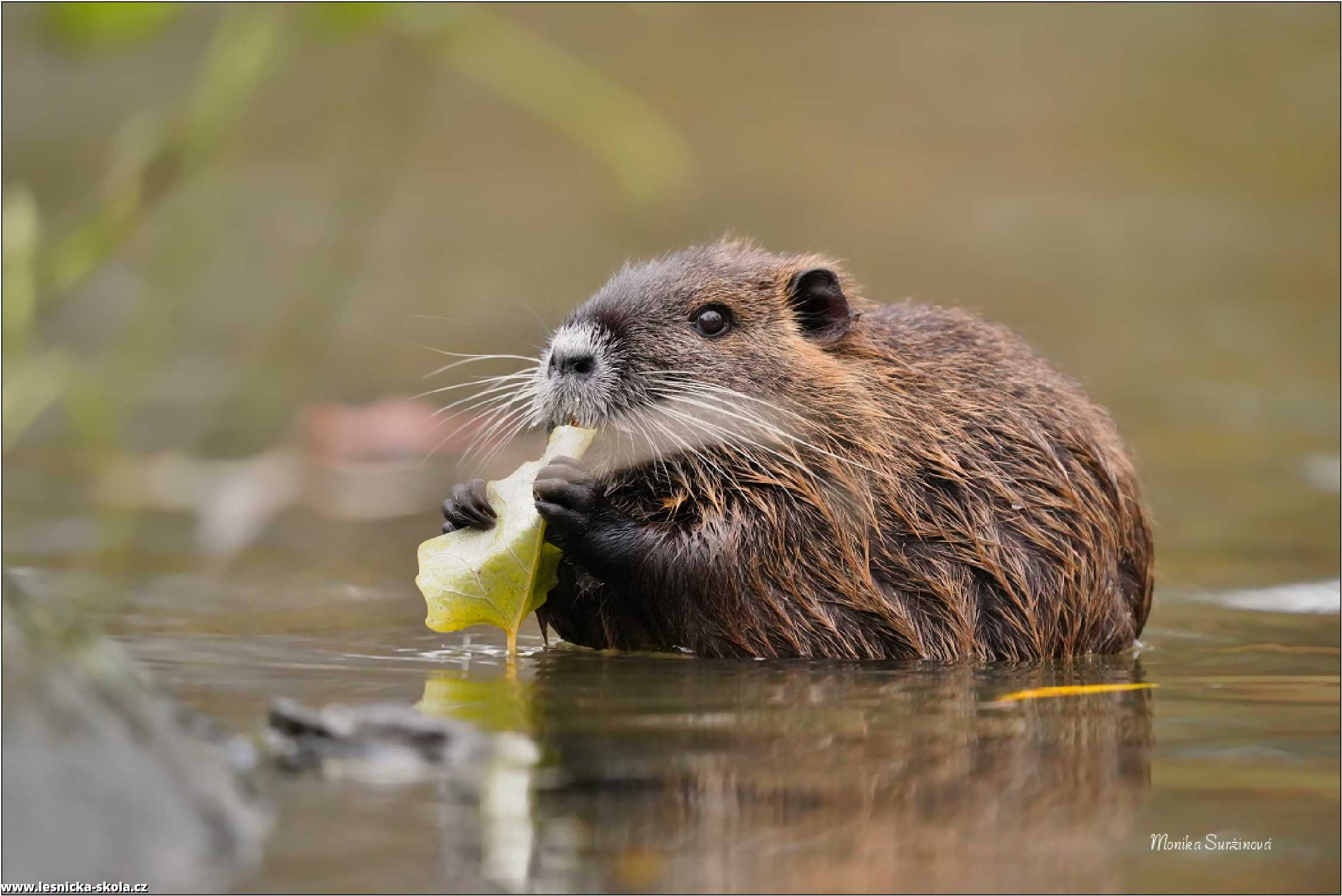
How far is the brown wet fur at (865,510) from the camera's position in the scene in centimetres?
406

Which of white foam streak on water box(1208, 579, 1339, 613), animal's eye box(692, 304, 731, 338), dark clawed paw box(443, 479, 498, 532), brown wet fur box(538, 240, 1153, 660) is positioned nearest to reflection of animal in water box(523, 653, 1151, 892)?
brown wet fur box(538, 240, 1153, 660)

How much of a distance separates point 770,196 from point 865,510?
681 centimetres

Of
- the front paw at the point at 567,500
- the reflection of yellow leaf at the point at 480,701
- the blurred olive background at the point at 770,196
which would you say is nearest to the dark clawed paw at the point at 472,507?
the front paw at the point at 567,500

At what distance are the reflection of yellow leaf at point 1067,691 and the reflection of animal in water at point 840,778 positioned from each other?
41 mm

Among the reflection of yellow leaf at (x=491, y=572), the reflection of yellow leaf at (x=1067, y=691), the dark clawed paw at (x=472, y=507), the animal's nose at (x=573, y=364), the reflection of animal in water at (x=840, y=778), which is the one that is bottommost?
the reflection of animal in water at (x=840, y=778)

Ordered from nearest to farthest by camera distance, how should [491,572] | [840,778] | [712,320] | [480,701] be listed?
1. [840,778]
2. [480,701]
3. [491,572]
4. [712,320]

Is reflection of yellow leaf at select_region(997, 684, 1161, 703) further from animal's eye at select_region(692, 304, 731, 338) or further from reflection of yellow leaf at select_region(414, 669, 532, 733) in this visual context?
animal's eye at select_region(692, 304, 731, 338)

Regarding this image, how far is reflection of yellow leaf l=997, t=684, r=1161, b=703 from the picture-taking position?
3.62 m

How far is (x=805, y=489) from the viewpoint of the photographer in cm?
412

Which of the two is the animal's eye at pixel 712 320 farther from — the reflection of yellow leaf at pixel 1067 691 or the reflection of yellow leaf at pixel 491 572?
the reflection of yellow leaf at pixel 1067 691

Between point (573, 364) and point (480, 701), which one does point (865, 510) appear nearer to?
point (573, 364)

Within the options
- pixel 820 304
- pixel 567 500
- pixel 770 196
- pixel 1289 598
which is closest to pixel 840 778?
pixel 567 500

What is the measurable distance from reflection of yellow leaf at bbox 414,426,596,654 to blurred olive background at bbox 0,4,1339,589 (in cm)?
315

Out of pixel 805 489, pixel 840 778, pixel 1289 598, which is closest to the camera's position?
pixel 840 778
